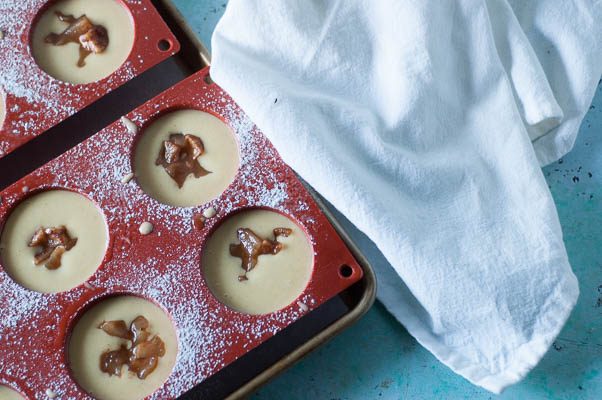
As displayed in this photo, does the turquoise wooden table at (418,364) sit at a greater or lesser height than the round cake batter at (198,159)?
lesser

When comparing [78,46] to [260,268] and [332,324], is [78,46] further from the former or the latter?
[332,324]

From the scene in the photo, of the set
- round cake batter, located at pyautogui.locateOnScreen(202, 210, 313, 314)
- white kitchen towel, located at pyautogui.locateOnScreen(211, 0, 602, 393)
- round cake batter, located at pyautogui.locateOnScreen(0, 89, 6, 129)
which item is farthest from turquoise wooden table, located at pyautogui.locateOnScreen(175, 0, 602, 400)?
round cake batter, located at pyautogui.locateOnScreen(0, 89, 6, 129)

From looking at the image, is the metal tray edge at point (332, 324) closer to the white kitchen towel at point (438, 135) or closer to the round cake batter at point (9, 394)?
the white kitchen towel at point (438, 135)

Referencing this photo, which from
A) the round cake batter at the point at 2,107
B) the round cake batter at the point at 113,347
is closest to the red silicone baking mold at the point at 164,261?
the round cake batter at the point at 113,347

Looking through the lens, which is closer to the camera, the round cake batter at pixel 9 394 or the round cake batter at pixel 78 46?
the round cake batter at pixel 9 394

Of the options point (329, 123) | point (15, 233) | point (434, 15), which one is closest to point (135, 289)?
point (15, 233)

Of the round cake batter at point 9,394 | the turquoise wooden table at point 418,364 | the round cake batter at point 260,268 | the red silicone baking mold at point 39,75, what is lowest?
the turquoise wooden table at point 418,364
